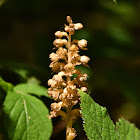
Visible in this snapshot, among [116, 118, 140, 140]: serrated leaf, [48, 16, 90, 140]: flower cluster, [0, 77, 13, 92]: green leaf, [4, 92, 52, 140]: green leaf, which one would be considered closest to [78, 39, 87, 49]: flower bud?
[48, 16, 90, 140]: flower cluster

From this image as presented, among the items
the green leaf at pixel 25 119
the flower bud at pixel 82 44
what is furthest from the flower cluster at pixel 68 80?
the green leaf at pixel 25 119

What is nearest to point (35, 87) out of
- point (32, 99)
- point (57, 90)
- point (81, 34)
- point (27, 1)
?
point (32, 99)

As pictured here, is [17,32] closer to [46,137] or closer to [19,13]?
[19,13]

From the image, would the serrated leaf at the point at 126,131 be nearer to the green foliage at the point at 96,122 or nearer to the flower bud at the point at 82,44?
the green foliage at the point at 96,122

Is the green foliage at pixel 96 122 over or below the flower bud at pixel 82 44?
below

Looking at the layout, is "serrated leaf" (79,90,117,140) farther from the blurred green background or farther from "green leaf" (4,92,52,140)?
the blurred green background
